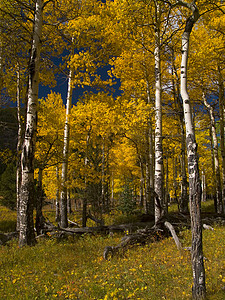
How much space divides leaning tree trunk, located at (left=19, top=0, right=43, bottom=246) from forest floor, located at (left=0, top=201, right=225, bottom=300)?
1.88ft

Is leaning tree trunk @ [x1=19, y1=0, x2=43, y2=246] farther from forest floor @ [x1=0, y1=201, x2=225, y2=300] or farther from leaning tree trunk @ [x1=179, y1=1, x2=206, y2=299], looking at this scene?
leaning tree trunk @ [x1=179, y1=1, x2=206, y2=299]

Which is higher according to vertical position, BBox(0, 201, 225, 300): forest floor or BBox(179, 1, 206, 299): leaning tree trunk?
BBox(179, 1, 206, 299): leaning tree trunk

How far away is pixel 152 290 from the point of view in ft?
12.2

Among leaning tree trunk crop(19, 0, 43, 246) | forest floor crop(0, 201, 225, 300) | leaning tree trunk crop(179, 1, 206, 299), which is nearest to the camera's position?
leaning tree trunk crop(179, 1, 206, 299)

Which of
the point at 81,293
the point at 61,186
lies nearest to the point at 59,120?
the point at 61,186

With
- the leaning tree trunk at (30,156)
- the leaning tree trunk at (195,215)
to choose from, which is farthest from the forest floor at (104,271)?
the leaning tree trunk at (30,156)

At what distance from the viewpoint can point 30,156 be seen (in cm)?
636

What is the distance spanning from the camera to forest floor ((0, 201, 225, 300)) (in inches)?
146

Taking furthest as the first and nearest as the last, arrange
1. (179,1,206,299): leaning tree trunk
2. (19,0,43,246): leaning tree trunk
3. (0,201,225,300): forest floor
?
(19,0,43,246): leaning tree trunk
(0,201,225,300): forest floor
(179,1,206,299): leaning tree trunk

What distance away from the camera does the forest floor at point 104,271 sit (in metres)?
3.72

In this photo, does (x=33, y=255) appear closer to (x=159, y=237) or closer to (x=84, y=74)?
(x=159, y=237)

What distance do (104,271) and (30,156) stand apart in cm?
390

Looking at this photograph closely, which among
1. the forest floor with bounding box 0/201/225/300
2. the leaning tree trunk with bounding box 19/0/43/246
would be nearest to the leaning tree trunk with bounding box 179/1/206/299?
the forest floor with bounding box 0/201/225/300

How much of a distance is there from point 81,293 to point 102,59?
9.91m
